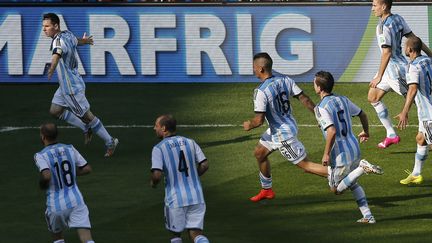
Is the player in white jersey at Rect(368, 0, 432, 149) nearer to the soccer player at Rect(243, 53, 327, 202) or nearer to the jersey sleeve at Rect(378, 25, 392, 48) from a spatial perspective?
the jersey sleeve at Rect(378, 25, 392, 48)

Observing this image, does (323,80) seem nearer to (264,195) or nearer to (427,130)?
(264,195)

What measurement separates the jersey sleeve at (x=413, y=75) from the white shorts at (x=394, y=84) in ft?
9.82

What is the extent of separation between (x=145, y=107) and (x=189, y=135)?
2.80m

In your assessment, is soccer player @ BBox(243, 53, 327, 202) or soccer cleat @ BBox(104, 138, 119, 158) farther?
soccer cleat @ BBox(104, 138, 119, 158)

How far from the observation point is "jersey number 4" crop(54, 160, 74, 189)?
14.5 metres

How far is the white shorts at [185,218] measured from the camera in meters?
14.4

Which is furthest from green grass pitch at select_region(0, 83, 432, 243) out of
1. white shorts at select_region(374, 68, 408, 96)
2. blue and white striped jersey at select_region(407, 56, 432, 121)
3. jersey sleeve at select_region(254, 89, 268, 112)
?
jersey sleeve at select_region(254, 89, 268, 112)

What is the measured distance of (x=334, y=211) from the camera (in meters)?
17.6

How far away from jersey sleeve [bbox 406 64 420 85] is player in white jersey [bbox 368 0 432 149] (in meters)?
2.02

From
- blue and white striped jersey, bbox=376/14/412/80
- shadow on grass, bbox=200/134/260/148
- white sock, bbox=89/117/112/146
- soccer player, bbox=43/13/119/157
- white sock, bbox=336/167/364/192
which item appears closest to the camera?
white sock, bbox=336/167/364/192

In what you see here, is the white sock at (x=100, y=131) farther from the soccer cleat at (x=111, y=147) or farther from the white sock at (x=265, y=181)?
the white sock at (x=265, y=181)

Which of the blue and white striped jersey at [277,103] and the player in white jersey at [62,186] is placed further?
the blue and white striped jersey at [277,103]

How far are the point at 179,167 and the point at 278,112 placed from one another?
3601mm

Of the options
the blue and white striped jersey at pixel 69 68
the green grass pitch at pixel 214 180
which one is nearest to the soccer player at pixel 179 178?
the green grass pitch at pixel 214 180
